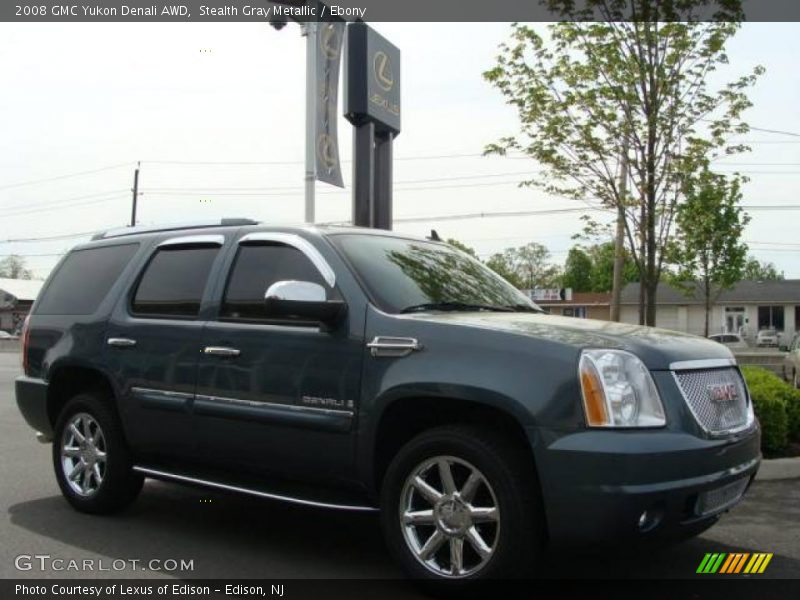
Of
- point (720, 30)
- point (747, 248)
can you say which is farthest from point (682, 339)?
point (747, 248)

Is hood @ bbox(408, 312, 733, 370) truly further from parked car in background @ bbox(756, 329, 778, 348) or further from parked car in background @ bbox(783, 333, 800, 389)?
parked car in background @ bbox(756, 329, 778, 348)

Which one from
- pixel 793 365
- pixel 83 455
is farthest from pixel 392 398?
pixel 793 365

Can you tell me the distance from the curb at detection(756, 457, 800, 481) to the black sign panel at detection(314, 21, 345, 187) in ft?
26.5

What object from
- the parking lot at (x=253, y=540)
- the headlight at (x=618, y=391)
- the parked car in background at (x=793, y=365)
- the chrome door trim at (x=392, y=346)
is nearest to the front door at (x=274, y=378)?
the chrome door trim at (x=392, y=346)

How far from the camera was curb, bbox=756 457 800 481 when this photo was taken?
698 centimetres

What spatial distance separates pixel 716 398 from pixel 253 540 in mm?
2847

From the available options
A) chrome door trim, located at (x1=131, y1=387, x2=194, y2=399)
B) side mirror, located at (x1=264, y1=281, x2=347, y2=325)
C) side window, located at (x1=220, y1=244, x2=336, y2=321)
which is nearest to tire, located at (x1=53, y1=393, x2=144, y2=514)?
chrome door trim, located at (x1=131, y1=387, x2=194, y2=399)

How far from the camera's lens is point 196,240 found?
549 centimetres

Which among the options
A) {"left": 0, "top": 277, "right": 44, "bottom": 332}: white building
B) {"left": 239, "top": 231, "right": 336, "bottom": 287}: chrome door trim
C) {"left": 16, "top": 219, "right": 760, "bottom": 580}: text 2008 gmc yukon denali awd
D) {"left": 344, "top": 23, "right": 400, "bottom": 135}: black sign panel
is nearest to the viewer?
{"left": 16, "top": 219, "right": 760, "bottom": 580}: text 2008 gmc yukon denali awd

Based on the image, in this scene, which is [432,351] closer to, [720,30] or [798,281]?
[720,30]

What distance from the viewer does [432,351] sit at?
415 cm

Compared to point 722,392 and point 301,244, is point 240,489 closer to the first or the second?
point 301,244

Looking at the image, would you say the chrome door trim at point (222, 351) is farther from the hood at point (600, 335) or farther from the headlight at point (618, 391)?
the headlight at point (618, 391)

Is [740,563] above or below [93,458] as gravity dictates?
below
